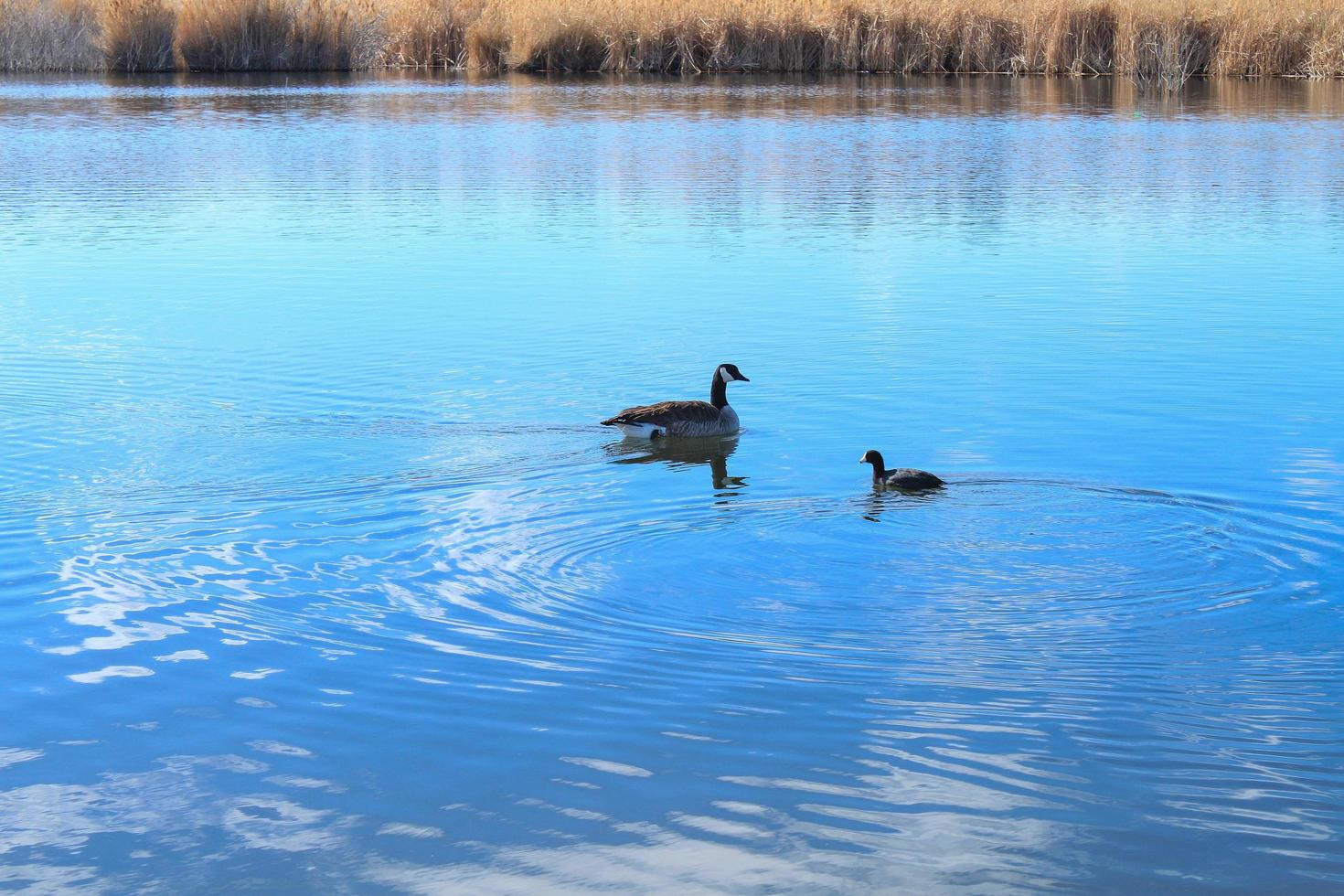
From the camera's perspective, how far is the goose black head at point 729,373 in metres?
9.87

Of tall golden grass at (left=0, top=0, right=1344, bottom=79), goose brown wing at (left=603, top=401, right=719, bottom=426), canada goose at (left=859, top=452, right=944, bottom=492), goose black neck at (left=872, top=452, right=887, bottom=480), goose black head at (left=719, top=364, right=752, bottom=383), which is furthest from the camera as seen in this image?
tall golden grass at (left=0, top=0, right=1344, bottom=79)

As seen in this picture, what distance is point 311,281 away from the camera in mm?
13922

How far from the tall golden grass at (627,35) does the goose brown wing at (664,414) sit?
28983 mm

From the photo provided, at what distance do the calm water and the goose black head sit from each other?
0.28m

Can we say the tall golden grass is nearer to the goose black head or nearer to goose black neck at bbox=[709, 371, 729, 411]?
the goose black head

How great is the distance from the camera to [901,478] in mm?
7785

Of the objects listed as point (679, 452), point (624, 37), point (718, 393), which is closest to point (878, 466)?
point (679, 452)

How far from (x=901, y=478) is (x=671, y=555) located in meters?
1.43

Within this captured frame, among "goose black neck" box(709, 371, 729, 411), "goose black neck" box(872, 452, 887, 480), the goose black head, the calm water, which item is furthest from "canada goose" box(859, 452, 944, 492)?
the goose black head

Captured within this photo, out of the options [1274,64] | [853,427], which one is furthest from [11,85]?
[853,427]

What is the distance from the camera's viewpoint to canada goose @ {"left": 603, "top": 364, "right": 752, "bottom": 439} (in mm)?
9094

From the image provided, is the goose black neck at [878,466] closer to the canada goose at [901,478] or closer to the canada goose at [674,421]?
the canada goose at [901,478]

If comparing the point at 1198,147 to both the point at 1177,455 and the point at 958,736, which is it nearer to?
the point at 1177,455

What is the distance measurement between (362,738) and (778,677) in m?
1.41
